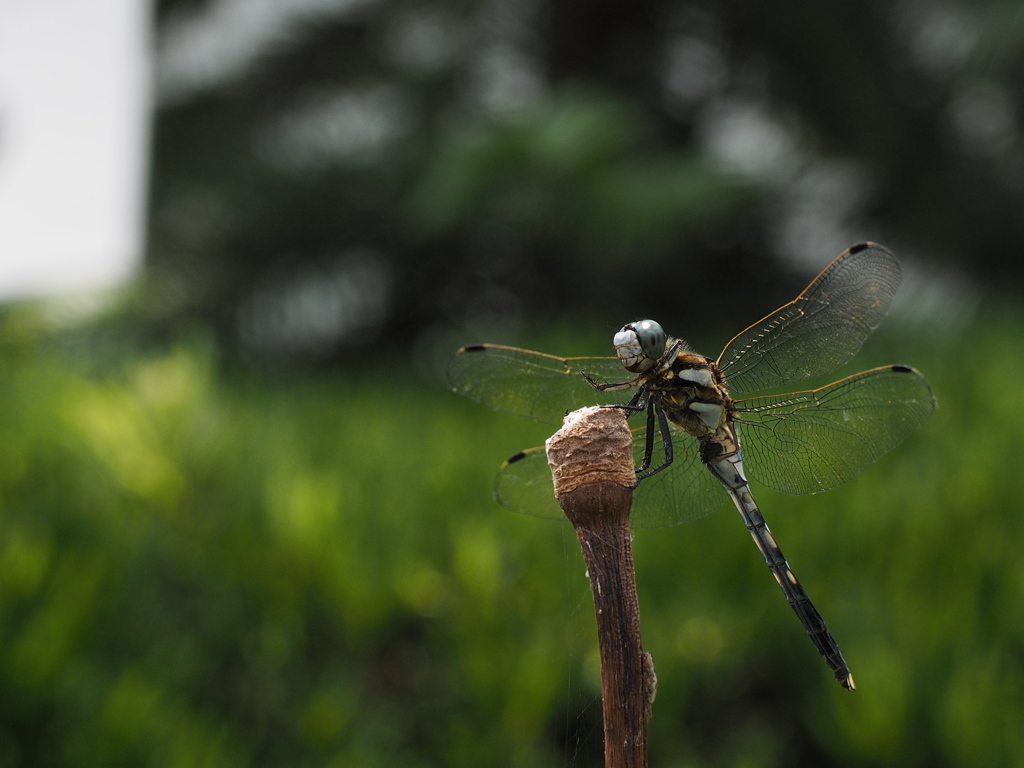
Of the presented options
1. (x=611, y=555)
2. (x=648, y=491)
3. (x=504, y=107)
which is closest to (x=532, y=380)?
(x=648, y=491)

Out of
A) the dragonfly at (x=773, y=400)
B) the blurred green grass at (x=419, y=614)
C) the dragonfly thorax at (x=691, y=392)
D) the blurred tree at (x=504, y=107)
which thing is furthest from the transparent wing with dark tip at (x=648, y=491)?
the blurred tree at (x=504, y=107)

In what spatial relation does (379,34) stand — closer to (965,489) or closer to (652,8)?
(652,8)

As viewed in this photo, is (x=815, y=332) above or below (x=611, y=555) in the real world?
above

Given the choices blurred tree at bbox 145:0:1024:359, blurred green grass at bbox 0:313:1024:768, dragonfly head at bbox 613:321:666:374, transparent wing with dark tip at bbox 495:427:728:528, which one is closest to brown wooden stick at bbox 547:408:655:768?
dragonfly head at bbox 613:321:666:374

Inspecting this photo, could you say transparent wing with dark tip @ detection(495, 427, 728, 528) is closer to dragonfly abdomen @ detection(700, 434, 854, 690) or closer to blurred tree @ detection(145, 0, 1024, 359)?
dragonfly abdomen @ detection(700, 434, 854, 690)

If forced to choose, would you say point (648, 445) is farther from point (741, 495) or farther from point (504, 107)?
point (504, 107)

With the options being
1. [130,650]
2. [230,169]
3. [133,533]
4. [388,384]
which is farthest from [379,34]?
[130,650]

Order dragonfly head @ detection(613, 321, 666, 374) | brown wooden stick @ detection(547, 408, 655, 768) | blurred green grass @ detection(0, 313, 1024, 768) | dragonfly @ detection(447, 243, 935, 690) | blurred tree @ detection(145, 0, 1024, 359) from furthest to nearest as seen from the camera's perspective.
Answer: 1. blurred tree @ detection(145, 0, 1024, 359)
2. blurred green grass @ detection(0, 313, 1024, 768)
3. dragonfly @ detection(447, 243, 935, 690)
4. dragonfly head @ detection(613, 321, 666, 374)
5. brown wooden stick @ detection(547, 408, 655, 768)
